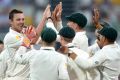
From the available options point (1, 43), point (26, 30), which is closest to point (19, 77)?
point (26, 30)

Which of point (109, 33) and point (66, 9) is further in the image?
point (66, 9)

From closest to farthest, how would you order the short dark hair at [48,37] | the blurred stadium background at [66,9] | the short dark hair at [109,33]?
the short dark hair at [48,37], the short dark hair at [109,33], the blurred stadium background at [66,9]

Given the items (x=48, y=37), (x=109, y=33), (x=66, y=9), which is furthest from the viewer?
(x=66, y=9)

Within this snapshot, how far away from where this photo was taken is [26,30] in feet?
24.1

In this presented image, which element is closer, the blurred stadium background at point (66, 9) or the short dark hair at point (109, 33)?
the short dark hair at point (109, 33)

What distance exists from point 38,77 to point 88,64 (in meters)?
0.68

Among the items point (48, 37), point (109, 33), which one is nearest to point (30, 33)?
point (48, 37)

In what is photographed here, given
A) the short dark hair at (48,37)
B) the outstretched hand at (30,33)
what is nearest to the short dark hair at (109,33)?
the short dark hair at (48,37)

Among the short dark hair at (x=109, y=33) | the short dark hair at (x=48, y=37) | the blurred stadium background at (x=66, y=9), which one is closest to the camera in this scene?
the short dark hair at (x=48, y=37)

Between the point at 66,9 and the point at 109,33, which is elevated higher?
the point at 109,33

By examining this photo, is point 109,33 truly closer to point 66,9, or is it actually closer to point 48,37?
point 48,37

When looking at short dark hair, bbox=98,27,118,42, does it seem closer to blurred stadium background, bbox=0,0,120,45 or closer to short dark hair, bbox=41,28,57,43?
short dark hair, bbox=41,28,57,43

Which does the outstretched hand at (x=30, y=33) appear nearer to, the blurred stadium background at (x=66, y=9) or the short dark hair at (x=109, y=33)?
the short dark hair at (x=109, y=33)

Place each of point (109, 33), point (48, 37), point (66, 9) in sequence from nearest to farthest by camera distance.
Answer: point (48, 37) → point (109, 33) → point (66, 9)
